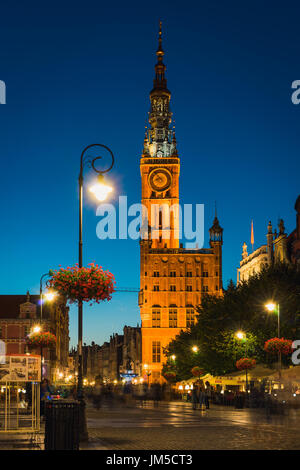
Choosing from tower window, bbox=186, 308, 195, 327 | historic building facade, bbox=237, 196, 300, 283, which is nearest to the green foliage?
historic building facade, bbox=237, 196, 300, 283

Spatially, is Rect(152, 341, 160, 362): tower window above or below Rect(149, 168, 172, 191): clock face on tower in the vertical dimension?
below

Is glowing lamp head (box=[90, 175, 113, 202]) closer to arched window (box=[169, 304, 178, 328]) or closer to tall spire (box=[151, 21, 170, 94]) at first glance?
arched window (box=[169, 304, 178, 328])

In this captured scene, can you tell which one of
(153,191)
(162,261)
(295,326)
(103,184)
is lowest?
(295,326)

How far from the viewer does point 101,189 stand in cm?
2275

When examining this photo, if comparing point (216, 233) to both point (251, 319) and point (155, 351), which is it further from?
point (251, 319)

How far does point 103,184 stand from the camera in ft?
74.3

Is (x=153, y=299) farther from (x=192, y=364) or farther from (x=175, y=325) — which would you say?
(x=192, y=364)

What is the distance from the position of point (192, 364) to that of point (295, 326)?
90.8 feet

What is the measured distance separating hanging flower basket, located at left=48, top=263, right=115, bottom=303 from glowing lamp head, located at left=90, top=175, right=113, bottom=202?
2.32 metres

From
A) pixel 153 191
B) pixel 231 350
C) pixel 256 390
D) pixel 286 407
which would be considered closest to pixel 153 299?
pixel 153 191

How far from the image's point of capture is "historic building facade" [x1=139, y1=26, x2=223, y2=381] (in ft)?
432

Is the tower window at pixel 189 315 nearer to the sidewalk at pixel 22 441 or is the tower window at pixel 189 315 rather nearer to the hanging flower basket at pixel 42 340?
the hanging flower basket at pixel 42 340

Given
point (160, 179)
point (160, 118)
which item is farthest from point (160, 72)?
point (160, 179)

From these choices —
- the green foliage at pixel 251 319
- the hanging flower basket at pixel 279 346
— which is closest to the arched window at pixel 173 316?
the green foliage at pixel 251 319
